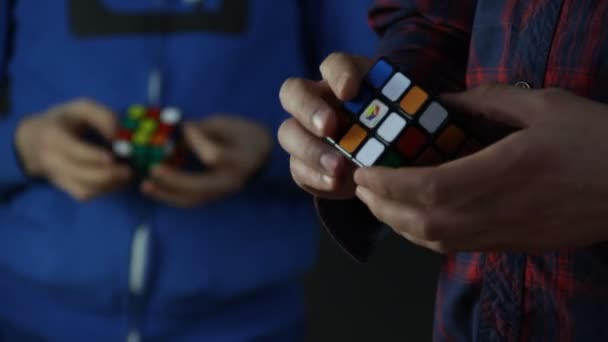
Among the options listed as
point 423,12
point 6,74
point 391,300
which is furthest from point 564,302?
point 391,300

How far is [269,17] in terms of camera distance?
976 mm

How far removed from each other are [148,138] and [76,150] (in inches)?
3.7

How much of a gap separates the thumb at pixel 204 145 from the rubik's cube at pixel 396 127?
0.43 metres

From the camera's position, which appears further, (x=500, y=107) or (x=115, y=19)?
(x=115, y=19)

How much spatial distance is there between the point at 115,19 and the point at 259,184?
282 mm

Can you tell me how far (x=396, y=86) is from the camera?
0.45 metres

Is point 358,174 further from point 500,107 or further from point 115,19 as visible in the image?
point 115,19

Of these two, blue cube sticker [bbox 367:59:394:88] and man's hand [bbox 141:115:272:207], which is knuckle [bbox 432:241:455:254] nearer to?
blue cube sticker [bbox 367:59:394:88]

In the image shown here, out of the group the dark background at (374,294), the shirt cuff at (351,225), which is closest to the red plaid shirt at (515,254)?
the shirt cuff at (351,225)

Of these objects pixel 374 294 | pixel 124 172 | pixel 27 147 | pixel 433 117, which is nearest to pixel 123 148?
pixel 124 172

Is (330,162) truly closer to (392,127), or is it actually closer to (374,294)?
(392,127)

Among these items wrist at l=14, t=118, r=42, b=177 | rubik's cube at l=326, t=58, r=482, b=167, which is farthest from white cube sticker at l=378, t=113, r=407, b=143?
wrist at l=14, t=118, r=42, b=177

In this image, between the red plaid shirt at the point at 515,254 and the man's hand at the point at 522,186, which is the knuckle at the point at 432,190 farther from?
the red plaid shirt at the point at 515,254

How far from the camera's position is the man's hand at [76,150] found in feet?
2.85
